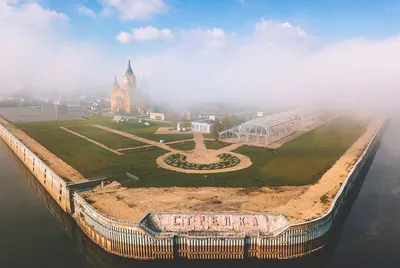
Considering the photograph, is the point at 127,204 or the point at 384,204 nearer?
the point at 127,204

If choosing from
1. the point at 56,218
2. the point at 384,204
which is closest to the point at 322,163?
the point at 384,204

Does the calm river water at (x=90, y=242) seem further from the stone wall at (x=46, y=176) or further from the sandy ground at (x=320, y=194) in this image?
the sandy ground at (x=320, y=194)

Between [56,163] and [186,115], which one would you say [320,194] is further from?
[186,115]

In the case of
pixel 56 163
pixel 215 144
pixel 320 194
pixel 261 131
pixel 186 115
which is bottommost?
pixel 320 194

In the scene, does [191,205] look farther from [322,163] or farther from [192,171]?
[322,163]

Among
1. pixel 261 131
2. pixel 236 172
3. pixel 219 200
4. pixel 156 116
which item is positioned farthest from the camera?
pixel 156 116

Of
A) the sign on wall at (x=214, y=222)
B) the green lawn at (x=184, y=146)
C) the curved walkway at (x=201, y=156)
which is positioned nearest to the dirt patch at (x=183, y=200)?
the sign on wall at (x=214, y=222)

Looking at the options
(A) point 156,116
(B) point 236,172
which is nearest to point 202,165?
(B) point 236,172
